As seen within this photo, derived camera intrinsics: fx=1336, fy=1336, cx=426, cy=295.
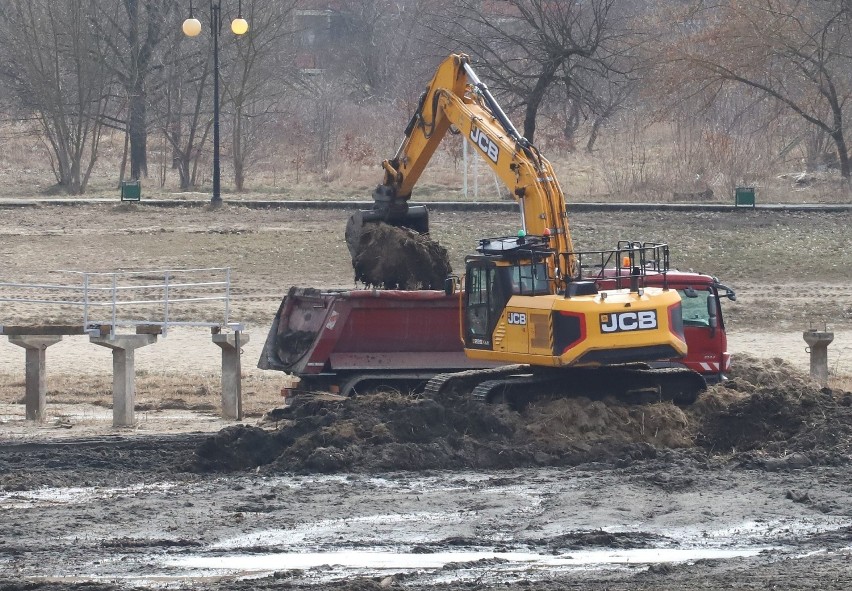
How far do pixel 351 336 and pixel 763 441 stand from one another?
5.04 metres

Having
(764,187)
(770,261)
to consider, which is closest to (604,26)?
(764,187)

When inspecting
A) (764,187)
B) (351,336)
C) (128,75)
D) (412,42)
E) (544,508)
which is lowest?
(544,508)

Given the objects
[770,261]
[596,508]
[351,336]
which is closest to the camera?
[596,508]

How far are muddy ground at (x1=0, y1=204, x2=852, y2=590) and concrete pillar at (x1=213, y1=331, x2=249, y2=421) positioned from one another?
38 centimetres

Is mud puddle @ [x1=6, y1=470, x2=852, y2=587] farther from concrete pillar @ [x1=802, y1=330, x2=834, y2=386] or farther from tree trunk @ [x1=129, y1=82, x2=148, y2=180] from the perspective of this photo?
tree trunk @ [x1=129, y1=82, x2=148, y2=180]

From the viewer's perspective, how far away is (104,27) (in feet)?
149

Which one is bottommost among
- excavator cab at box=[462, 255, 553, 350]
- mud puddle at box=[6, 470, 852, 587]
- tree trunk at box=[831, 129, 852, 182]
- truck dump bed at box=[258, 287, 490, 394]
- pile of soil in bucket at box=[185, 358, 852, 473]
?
mud puddle at box=[6, 470, 852, 587]

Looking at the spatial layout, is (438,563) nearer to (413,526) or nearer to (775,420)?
(413,526)

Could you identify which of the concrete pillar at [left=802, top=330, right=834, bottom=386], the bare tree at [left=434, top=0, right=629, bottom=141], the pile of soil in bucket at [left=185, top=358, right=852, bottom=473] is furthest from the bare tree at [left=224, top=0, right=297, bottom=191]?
the pile of soil in bucket at [left=185, top=358, right=852, bottom=473]

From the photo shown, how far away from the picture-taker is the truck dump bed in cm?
1625

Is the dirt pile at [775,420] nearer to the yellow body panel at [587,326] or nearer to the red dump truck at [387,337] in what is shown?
the yellow body panel at [587,326]

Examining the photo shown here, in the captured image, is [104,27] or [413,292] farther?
[104,27]

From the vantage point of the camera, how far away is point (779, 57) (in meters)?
40.2

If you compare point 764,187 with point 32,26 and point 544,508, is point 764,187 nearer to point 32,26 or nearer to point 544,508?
point 32,26
